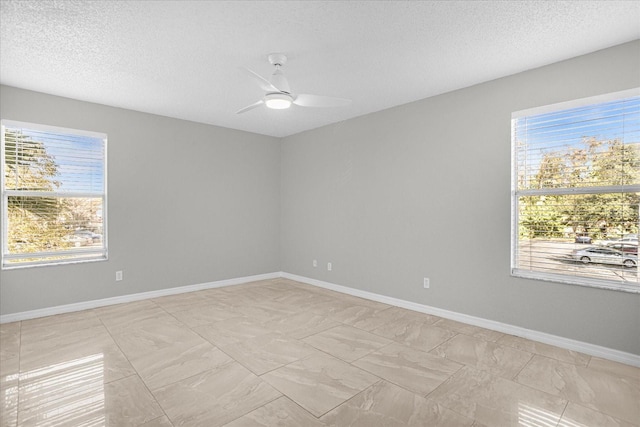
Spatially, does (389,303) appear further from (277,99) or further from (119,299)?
(119,299)

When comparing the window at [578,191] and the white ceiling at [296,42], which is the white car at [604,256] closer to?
the window at [578,191]

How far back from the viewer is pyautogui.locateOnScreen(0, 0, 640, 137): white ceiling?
224 centimetres

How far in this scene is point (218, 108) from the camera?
4.38 meters

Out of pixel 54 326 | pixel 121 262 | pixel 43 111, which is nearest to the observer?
pixel 54 326

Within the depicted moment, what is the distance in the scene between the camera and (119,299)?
14.2 feet

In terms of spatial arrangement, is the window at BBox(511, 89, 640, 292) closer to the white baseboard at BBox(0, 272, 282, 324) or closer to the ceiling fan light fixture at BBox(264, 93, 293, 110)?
the ceiling fan light fixture at BBox(264, 93, 293, 110)

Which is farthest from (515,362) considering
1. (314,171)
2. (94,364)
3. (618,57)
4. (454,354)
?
(314,171)

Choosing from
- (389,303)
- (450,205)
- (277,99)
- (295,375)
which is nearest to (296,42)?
(277,99)

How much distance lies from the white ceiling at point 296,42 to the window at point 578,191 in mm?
536

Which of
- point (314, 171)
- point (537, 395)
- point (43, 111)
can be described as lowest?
point (537, 395)

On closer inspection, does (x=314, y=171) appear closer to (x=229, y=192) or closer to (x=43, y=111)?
(x=229, y=192)

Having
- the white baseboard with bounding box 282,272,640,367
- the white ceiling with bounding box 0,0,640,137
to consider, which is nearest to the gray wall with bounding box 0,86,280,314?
the white ceiling with bounding box 0,0,640,137

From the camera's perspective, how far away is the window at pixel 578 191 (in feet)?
8.90

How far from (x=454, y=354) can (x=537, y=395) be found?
27.3 inches
